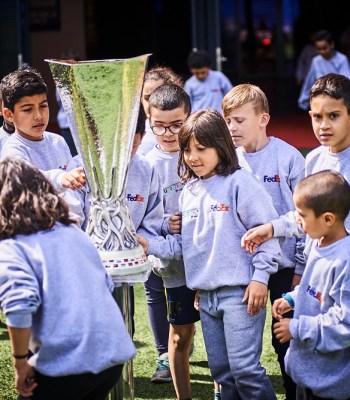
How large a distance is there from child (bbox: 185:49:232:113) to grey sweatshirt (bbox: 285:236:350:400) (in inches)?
279

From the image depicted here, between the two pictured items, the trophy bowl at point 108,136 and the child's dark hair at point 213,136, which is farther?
the child's dark hair at point 213,136

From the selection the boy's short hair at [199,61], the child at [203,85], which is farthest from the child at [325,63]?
the boy's short hair at [199,61]

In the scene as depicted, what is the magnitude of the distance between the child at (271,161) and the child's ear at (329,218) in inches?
26.2

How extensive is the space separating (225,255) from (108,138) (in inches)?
25.8

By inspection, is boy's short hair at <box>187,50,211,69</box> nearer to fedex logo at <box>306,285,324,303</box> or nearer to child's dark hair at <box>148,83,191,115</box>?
child's dark hair at <box>148,83,191,115</box>

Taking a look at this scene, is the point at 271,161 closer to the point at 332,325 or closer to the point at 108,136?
the point at 108,136

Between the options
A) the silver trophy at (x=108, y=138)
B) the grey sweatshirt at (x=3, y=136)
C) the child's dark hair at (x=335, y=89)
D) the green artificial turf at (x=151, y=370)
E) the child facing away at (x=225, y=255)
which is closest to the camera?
the silver trophy at (x=108, y=138)

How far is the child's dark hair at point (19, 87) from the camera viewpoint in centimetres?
410

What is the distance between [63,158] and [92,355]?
153cm

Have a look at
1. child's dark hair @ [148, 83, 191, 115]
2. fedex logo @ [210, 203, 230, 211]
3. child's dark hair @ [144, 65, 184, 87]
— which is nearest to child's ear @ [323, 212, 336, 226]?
fedex logo @ [210, 203, 230, 211]

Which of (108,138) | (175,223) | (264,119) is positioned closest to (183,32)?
(264,119)

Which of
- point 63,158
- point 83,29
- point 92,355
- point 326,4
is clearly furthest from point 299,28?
point 92,355

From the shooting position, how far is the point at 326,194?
3100 millimetres

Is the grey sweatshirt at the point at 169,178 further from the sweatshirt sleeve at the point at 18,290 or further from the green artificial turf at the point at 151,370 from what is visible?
the sweatshirt sleeve at the point at 18,290
